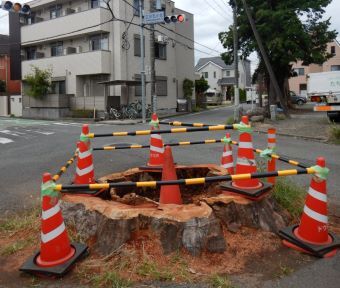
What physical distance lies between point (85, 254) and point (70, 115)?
2386cm

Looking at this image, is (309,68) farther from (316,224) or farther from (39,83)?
(316,224)

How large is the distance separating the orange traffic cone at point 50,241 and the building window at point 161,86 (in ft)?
83.7

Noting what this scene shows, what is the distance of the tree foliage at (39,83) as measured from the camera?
89.7ft

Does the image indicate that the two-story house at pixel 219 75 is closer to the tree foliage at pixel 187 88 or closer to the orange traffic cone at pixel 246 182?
the tree foliage at pixel 187 88

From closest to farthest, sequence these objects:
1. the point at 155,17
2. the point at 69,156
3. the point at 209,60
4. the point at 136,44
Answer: the point at 69,156, the point at 155,17, the point at 136,44, the point at 209,60

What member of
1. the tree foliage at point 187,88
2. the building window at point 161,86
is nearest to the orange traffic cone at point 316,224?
the building window at point 161,86

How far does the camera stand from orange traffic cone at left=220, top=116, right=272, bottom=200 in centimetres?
424

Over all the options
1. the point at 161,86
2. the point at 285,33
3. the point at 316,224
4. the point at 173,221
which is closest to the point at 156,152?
the point at 173,221

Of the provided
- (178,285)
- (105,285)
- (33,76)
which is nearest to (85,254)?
(105,285)

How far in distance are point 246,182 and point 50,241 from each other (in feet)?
7.24

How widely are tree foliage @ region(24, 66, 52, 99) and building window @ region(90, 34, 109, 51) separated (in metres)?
3.96

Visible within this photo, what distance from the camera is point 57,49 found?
1154 inches

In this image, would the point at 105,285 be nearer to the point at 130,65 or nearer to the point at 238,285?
the point at 238,285

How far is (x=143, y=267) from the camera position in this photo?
3.47 metres
